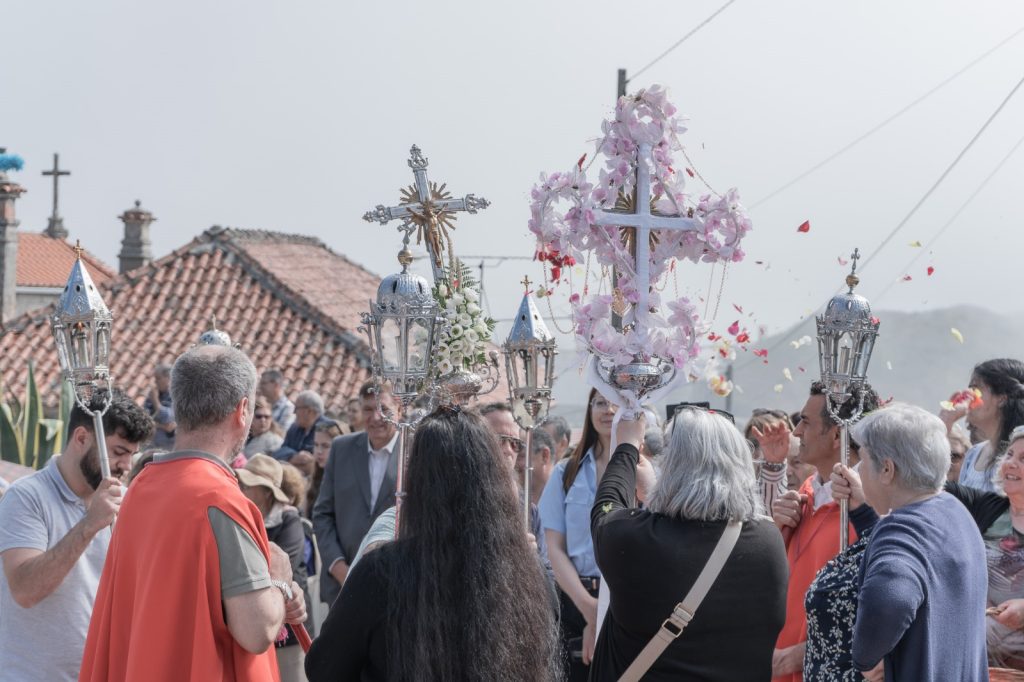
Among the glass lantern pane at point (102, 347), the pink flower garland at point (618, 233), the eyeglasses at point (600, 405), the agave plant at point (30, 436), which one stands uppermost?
Result: the pink flower garland at point (618, 233)

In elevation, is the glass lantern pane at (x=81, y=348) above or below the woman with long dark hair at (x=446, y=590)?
above

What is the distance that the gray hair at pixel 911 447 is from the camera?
3871 millimetres

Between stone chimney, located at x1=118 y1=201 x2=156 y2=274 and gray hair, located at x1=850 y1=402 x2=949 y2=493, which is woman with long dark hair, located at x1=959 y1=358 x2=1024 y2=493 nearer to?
gray hair, located at x1=850 y1=402 x2=949 y2=493

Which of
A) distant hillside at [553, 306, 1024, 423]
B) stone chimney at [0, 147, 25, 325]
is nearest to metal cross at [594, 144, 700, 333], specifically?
stone chimney at [0, 147, 25, 325]

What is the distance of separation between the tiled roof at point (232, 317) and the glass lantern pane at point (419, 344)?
13.1 meters

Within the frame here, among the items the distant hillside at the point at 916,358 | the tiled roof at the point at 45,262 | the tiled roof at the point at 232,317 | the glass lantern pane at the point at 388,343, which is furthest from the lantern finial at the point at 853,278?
the tiled roof at the point at 45,262

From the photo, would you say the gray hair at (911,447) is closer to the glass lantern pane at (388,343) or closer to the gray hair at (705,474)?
the gray hair at (705,474)

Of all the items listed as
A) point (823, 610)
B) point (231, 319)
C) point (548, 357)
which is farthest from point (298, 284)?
point (823, 610)

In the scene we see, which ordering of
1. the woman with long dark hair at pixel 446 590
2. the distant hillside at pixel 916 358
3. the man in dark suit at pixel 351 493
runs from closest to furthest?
1. the woman with long dark hair at pixel 446 590
2. the man in dark suit at pixel 351 493
3. the distant hillside at pixel 916 358

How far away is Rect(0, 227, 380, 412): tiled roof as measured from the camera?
1877 centimetres

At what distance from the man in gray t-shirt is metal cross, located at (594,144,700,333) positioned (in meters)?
2.09

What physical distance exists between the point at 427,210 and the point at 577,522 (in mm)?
1738

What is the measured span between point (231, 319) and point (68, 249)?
26295 mm

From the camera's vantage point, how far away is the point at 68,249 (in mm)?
43656
